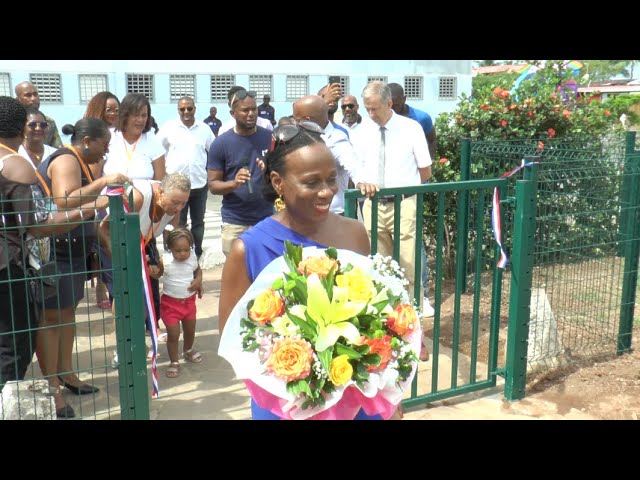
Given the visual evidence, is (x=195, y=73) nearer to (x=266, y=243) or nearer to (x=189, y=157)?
(x=189, y=157)

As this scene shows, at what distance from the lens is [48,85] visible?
1655cm

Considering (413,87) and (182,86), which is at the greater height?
(413,87)

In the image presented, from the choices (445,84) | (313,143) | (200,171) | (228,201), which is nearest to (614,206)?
(228,201)

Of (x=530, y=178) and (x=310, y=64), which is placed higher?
(x=310, y=64)

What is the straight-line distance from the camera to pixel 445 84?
23.1m

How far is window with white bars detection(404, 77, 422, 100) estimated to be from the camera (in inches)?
868

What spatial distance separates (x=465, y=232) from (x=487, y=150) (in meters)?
2.50

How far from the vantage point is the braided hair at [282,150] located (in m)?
2.61

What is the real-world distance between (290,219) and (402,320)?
668mm

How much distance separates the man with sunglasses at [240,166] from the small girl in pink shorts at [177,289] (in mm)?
483

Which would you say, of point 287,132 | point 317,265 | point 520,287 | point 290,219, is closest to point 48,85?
point 520,287

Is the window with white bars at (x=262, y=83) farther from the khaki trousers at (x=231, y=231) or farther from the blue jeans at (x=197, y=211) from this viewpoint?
the khaki trousers at (x=231, y=231)

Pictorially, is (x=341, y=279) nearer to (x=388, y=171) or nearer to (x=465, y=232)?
(x=465, y=232)

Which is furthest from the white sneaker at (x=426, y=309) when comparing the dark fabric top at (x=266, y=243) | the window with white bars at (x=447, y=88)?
the window with white bars at (x=447, y=88)
